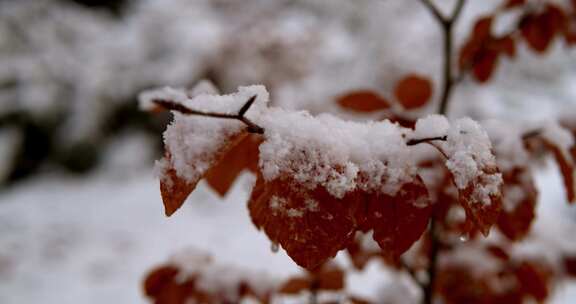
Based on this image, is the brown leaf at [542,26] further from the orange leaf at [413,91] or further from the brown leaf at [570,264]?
the brown leaf at [570,264]

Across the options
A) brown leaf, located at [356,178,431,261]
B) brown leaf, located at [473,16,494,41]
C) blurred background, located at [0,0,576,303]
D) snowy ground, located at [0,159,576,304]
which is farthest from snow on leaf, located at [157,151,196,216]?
blurred background, located at [0,0,576,303]

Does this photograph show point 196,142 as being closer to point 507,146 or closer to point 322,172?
point 322,172

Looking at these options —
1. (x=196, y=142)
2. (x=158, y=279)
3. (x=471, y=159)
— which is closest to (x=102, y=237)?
(x=158, y=279)

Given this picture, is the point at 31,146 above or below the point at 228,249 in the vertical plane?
above

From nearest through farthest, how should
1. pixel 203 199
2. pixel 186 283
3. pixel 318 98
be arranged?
pixel 186 283
pixel 203 199
pixel 318 98

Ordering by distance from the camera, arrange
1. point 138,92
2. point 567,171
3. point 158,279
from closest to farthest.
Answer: point 567,171 → point 158,279 → point 138,92

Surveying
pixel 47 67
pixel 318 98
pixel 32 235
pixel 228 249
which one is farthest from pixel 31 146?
pixel 318 98

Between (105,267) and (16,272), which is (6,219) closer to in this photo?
(16,272)
